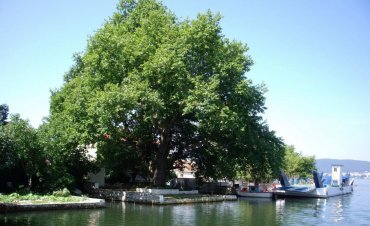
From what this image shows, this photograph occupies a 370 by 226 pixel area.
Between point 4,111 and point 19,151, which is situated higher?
point 4,111

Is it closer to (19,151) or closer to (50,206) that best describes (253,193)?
(50,206)

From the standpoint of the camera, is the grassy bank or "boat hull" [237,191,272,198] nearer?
the grassy bank

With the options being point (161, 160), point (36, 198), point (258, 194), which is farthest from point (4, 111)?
point (258, 194)

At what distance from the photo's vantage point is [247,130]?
37.3m

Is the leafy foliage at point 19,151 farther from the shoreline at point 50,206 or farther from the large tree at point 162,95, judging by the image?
the shoreline at point 50,206

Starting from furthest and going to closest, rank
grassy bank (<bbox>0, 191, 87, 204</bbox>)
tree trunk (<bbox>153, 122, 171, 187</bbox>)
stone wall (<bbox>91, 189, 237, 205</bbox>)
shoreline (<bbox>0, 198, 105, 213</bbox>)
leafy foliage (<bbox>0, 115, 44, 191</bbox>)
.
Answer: tree trunk (<bbox>153, 122, 171, 187</bbox>) → stone wall (<bbox>91, 189, 237, 205</bbox>) → leafy foliage (<bbox>0, 115, 44, 191</bbox>) → grassy bank (<bbox>0, 191, 87, 204</bbox>) → shoreline (<bbox>0, 198, 105, 213</bbox>)

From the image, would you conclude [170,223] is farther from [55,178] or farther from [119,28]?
[119,28]

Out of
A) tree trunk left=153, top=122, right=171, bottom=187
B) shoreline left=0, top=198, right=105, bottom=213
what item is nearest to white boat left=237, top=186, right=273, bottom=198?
tree trunk left=153, top=122, right=171, bottom=187

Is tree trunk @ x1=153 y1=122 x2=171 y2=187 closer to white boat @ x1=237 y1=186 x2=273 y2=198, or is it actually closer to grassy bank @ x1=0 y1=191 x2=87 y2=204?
grassy bank @ x1=0 y1=191 x2=87 y2=204

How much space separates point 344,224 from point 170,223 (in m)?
10.7

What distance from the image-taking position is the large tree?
3269 centimetres

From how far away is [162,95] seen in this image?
34156 millimetres

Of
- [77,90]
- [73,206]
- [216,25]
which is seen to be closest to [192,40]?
[216,25]

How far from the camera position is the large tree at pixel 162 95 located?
32.7m
